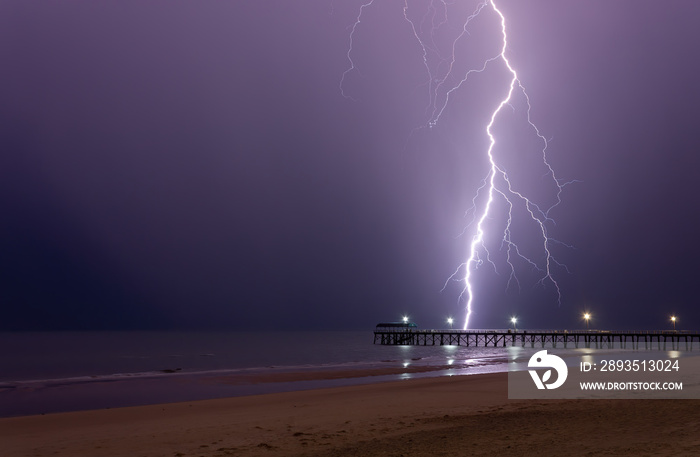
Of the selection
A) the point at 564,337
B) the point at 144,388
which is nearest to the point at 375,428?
the point at 144,388

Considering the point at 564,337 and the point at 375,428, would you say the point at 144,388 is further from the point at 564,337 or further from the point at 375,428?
the point at 564,337

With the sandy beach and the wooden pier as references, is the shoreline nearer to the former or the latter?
the sandy beach

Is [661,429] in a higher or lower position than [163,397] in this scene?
higher

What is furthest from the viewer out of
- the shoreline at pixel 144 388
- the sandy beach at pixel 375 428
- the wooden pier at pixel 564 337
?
the wooden pier at pixel 564 337

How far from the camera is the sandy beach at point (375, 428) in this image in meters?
8.34

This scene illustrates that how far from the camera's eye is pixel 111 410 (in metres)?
16.6

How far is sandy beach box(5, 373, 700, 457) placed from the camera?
8.34 meters

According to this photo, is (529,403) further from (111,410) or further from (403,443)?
(111,410)

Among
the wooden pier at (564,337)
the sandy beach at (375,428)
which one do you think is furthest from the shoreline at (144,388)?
the wooden pier at (564,337)

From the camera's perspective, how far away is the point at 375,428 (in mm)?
10820

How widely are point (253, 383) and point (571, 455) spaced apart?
790 inches

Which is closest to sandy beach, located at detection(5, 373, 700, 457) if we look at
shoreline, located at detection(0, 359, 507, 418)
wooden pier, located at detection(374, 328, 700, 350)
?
shoreline, located at detection(0, 359, 507, 418)

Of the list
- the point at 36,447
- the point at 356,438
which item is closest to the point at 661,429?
the point at 356,438

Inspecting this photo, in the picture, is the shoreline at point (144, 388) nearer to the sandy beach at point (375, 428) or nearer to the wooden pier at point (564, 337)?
the sandy beach at point (375, 428)
